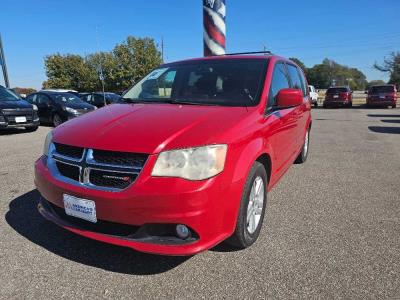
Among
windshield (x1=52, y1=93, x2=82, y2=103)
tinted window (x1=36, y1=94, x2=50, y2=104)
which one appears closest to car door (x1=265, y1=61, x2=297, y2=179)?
windshield (x1=52, y1=93, x2=82, y2=103)

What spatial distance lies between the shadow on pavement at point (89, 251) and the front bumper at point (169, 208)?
369 millimetres

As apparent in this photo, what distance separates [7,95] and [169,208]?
11.9 meters

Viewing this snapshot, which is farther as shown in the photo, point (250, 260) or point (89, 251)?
point (89, 251)

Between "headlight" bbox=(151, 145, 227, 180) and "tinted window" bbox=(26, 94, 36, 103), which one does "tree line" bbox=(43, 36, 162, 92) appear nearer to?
"tinted window" bbox=(26, 94, 36, 103)

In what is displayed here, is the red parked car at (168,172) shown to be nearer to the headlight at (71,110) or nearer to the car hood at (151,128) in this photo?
the car hood at (151,128)

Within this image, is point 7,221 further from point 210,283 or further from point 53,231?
point 210,283

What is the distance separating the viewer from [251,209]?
3.33m

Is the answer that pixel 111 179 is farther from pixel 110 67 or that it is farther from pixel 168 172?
pixel 110 67

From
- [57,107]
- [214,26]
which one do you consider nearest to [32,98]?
[57,107]

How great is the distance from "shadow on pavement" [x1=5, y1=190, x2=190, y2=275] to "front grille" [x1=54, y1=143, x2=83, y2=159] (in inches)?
34.2

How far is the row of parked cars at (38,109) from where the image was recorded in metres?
11.4

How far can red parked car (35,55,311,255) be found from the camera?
105 inches

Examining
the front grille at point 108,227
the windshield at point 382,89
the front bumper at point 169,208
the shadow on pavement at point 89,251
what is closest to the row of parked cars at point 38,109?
the shadow on pavement at point 89,251

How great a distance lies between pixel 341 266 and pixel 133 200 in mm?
→ 1765
